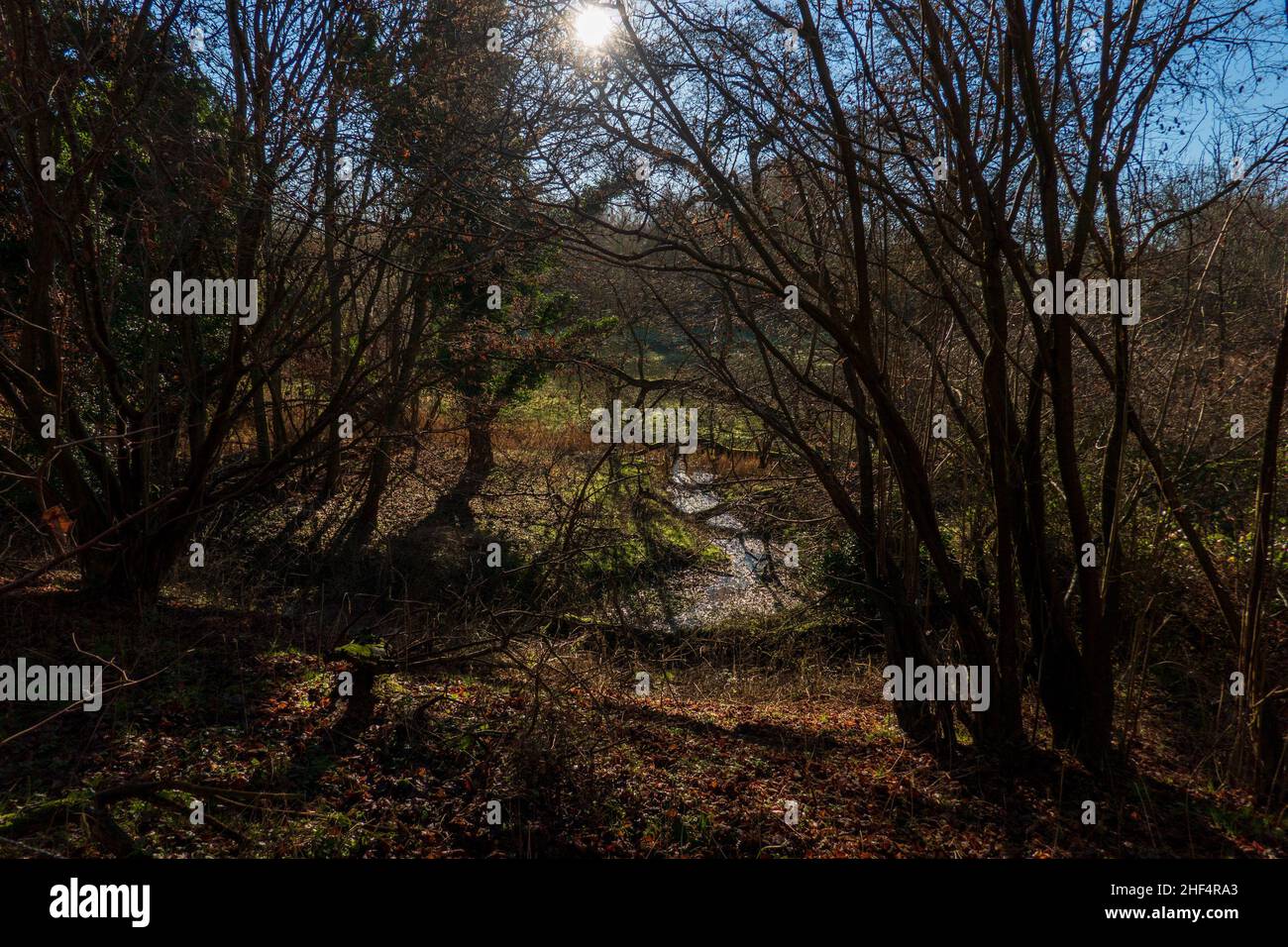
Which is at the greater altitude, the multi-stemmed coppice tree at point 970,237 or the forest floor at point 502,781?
the multi-stemmed coppice tree at point 970,237

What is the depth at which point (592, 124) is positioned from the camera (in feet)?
16.0

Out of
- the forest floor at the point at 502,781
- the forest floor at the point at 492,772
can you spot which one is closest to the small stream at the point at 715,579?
the forest floor at the point at 492,772

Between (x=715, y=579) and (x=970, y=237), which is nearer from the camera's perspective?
(x=970, y=237)

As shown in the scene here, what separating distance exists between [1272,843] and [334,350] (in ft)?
30.5

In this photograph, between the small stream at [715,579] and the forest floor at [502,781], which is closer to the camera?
the forest floor at [502,781]

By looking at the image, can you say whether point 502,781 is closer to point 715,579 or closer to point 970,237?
point 970,237

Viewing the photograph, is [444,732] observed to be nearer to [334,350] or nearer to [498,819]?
[498,819]

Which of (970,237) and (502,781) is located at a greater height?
(970,237)

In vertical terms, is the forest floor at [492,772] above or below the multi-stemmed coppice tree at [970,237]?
below

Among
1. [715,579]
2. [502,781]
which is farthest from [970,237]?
[715,579]

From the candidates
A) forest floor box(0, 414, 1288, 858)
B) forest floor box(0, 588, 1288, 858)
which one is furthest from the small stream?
forest floor box(0, 588, 1288, 858)

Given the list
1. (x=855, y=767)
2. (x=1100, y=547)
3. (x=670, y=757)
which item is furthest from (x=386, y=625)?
(x=1100, y=547)

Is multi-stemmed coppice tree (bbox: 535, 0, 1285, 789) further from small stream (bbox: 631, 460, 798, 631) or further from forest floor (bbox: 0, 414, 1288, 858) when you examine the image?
small stream (bbox: 631, 460, 798, 631)

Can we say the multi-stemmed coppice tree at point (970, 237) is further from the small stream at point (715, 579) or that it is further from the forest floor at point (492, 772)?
the small stream at point (715, 579)
